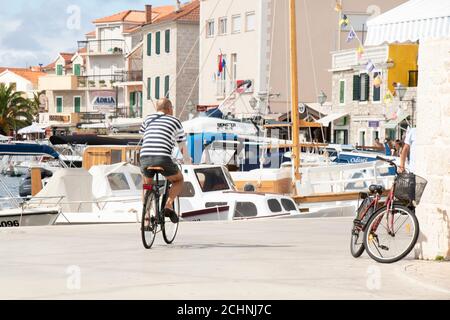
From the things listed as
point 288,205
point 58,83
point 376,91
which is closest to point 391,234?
point 288,205

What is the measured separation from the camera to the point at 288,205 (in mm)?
25797

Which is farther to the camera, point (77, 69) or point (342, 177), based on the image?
point (77, 69)

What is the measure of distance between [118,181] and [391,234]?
1739 centimetres

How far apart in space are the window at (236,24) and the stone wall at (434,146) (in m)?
59.3

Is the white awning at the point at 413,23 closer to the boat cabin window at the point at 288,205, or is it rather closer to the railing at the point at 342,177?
the boat cabin window at the point at 288,205

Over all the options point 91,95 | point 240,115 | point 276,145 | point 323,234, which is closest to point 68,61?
point 91,95

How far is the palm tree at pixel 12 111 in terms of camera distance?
113 meters

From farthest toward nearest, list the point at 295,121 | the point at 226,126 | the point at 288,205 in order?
1. the point at 226,126
2. the point at 295,121
3. the point at 288,205

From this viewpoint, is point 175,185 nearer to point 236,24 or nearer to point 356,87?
point 356,87

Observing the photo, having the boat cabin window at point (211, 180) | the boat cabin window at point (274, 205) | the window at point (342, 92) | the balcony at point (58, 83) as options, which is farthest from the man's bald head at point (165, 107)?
the balcony at point (58, 83)

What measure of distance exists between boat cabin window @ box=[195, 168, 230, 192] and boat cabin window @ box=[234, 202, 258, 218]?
48.7 inches

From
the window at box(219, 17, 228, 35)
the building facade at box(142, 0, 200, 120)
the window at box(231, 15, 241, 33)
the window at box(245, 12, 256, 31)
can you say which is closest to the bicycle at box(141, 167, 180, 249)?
the window at box(245, 12, 256, 31)
